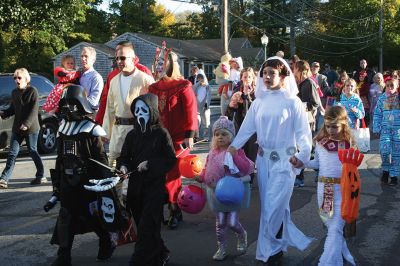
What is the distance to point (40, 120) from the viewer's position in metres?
13.0

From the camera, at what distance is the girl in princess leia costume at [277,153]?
507cm

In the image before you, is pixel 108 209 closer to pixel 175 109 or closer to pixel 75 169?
pixel 75 169

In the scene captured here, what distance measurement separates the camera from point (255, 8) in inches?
2527

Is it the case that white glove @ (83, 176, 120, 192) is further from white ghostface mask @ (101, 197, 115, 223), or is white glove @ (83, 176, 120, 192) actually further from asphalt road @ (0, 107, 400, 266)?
asphalt road @ (0, 107, 400, 266)

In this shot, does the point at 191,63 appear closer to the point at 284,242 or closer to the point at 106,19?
the point at 106,19

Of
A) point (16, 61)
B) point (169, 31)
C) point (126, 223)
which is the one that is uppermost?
point (169, 31)

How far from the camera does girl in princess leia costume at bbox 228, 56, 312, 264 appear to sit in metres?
5.07

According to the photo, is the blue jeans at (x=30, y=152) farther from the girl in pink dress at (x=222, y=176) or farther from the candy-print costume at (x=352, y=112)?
the candy-print costume at (x=352, y=112)

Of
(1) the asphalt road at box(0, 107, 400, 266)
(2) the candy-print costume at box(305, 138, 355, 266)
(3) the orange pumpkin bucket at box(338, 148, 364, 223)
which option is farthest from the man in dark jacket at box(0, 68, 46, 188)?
(3) the orange pumpkin bucket at box(338, 148, 364, 223)

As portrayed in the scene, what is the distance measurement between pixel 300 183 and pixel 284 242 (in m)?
4.04

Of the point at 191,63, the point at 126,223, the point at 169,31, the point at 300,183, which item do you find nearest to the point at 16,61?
the point at 191,63

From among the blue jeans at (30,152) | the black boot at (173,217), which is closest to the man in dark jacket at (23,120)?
the blue jeans at (30,152)

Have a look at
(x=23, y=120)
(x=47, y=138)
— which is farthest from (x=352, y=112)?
(x=47, y=138)

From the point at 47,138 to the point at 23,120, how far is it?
4.12 meters
